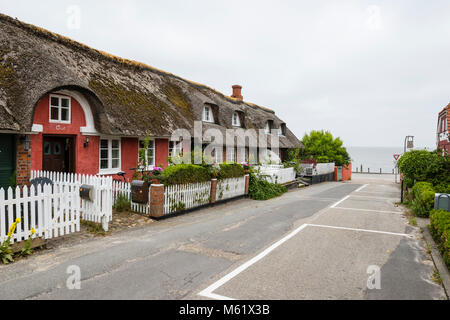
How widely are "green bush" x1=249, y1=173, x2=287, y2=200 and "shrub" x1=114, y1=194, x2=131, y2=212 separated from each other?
7333 millimetres

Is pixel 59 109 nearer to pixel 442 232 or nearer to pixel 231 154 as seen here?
pixel 442 232

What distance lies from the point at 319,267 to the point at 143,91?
12868 millimetres

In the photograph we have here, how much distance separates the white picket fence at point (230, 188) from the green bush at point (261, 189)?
0.75 meters

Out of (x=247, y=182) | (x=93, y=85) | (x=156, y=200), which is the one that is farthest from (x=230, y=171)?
(x=93, y=85)

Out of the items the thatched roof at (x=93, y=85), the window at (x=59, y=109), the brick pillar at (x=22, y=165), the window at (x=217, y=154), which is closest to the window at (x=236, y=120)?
the thatched roof at (x=93, y=85)

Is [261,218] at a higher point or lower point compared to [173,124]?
lower

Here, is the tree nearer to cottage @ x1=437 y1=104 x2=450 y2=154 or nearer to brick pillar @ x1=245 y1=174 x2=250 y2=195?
cottage @ x1=437 y1=104 x2=450 y2=154

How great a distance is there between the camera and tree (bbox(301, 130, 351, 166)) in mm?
31422

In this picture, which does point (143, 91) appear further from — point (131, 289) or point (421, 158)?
point (421, 158)

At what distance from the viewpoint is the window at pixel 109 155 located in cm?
1262

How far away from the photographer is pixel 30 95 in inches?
357

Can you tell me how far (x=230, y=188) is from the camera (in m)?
14.0

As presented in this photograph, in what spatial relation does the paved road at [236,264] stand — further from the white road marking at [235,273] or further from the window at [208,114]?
the window at [208,114]
